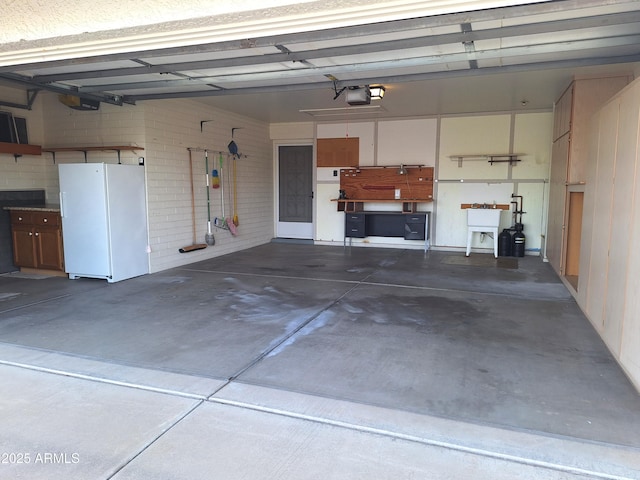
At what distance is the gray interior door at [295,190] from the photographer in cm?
998

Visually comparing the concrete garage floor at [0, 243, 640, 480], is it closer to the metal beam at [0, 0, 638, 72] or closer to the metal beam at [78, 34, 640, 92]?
the metal beam at [0, 0, 638, 72]

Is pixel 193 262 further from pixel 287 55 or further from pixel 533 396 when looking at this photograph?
pixel 533 396

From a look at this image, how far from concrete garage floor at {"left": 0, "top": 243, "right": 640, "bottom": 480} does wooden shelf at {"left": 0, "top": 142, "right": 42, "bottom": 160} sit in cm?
221

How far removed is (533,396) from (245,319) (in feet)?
8.39

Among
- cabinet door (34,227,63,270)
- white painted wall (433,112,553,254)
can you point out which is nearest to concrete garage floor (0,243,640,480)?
cabinet door (34,227,63,270)

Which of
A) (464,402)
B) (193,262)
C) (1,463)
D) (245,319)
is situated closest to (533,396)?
(464,402)

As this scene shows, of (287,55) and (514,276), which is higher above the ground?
(287,55)

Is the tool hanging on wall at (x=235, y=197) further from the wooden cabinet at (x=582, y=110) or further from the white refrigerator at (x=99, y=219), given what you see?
the wooden cabinet at (x=582, y=110)

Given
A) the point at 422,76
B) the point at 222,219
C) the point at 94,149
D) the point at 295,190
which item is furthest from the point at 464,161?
the point at 94,149

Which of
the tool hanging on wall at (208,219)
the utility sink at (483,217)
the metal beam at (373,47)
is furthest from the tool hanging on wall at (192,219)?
the utility sink at (483,217)

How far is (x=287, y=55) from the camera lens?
3885 millimetres

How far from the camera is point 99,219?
5.72 m

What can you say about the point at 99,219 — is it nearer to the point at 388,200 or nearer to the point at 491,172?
the point at 388,200

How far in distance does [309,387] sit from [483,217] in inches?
244
